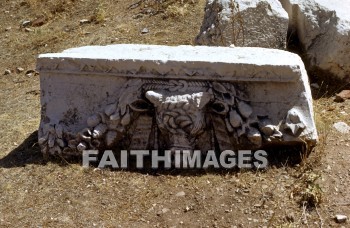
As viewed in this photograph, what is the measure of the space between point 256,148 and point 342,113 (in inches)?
42.8

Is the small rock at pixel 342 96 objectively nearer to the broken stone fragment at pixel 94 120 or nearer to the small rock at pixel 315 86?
the small rock at pixel 315 86

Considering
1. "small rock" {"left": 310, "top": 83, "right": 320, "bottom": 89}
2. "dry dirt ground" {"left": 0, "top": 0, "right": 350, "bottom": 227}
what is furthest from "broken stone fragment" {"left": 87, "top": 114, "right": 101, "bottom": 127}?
"small rock" {"left": 310, "top": 83, "right": 320, "bottom": 89}

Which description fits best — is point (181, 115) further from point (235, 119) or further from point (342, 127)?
point (342, 127)

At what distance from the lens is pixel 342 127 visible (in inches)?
168

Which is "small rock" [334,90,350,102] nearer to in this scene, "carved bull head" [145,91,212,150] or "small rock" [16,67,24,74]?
"carved bull head" [145,91,212,150]

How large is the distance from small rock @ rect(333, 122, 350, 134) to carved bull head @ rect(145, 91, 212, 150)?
1173 millimetres

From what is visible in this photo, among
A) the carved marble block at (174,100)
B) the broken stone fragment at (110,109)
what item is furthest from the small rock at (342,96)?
the broken stone fragment at (110,109)

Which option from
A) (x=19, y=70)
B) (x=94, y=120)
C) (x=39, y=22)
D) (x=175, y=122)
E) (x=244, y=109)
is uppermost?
(x=244, y=109)

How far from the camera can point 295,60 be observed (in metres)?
3.90

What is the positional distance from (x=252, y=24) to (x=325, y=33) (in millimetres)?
692

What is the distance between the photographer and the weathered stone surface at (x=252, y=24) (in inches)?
198

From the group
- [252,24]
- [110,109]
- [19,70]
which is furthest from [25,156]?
[19,70]

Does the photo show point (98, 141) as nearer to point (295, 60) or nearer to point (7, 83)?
point (295, 60)

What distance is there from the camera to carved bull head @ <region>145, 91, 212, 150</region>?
12.5 ft
